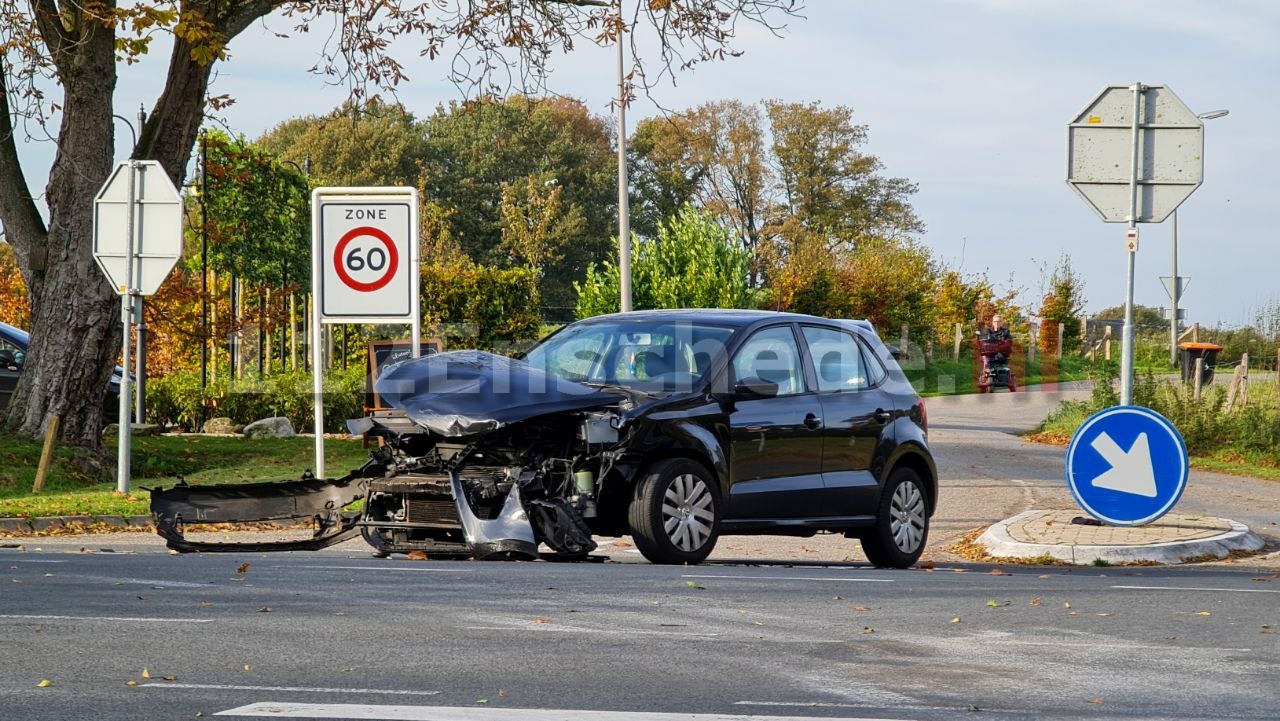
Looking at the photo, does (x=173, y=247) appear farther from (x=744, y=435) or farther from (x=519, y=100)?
(x=519, y=100)

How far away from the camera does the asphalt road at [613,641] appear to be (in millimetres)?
5527

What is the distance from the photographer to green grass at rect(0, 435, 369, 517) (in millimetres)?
15219

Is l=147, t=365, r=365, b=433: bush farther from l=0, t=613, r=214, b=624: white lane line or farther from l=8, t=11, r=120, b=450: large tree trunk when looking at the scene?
l=0, t=613, r=214, b=624: white lane line

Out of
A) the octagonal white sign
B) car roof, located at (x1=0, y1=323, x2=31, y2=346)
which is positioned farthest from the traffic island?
car roof, located at (x1=0, y1=323, x2=31, y2=346)

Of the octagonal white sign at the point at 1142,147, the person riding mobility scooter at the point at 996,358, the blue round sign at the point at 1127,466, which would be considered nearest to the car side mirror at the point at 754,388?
the blue round sign at the point at 1127,466

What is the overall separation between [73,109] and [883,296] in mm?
32198

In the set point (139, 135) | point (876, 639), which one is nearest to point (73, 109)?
point (139, 135)

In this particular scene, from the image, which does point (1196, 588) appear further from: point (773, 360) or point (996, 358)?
point (996, 358)

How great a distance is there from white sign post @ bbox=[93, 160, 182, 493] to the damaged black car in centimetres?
591

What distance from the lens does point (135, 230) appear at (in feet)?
53.1

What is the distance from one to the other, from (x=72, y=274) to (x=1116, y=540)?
1230 centimetres

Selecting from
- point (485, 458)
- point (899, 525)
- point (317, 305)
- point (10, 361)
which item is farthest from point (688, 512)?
point (10, 361)

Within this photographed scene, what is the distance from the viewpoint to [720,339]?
10672mm

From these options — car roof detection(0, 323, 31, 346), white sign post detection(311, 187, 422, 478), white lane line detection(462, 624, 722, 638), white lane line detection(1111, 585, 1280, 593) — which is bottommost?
white lane line detection(1111, 585, 1280, 593)
